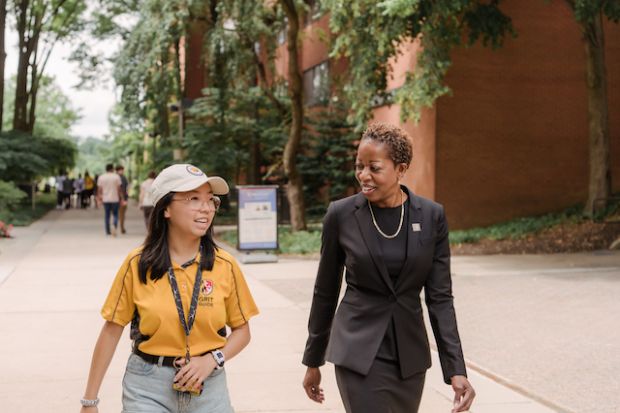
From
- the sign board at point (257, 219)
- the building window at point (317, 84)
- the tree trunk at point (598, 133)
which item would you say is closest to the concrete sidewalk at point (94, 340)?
the sign board at point (257, 219)

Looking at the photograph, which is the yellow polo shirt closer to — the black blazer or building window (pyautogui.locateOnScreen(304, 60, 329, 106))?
the black blazer

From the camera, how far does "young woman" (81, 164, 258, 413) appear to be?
329 centimetres

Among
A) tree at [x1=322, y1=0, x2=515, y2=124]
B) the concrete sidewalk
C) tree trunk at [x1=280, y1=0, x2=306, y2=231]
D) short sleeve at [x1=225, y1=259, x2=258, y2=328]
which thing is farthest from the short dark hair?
tree trunk at [x1=280, y1=0, x2=306, y2=231]

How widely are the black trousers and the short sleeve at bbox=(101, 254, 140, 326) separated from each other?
0.85 metres

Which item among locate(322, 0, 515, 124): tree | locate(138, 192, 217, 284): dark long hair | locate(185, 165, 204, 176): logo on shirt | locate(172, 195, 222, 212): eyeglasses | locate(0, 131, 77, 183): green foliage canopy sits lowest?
locate(138, 192, 217, 284): dark long hair

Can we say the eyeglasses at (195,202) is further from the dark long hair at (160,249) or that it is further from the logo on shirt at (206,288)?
the logo on shirt at (206,288)

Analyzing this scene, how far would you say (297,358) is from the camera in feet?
25.4

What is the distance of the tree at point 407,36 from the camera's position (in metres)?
17.0

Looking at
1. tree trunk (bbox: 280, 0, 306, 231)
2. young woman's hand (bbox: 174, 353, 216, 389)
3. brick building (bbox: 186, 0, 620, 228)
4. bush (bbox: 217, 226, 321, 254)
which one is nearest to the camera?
young woman's hand (bbox: 174, 353, 216, 389)

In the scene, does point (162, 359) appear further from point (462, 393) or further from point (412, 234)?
point (462, 393)

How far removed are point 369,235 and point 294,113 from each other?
18272mm

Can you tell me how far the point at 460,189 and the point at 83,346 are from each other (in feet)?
51.7

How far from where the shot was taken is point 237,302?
347 cm

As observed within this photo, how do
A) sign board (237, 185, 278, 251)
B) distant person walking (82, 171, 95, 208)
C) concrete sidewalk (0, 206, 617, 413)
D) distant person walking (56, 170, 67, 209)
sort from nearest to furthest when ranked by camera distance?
concrete sidewalk (0, 206, 617, 413) → sign board (237, 185, 278, 251) → distant person walking (56, 170, 67, 209) → distant person walking (82, 171, 95, 208)
